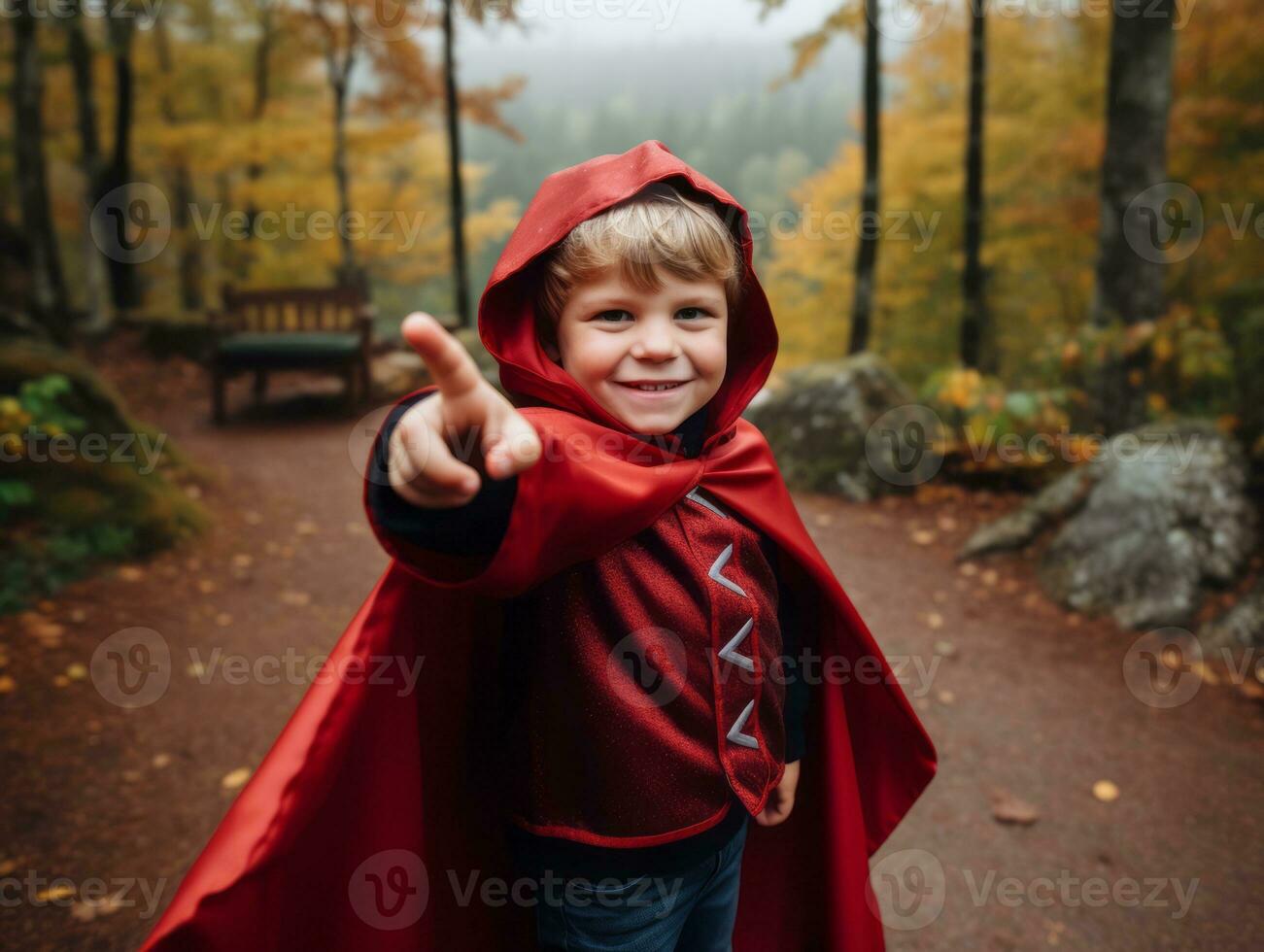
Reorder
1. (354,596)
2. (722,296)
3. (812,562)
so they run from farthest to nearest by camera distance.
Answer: (354,596) → (812,562) → (722,296)

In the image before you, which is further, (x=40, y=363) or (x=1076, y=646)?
(x=40, y=363)

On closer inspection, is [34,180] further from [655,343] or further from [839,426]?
[655,343]

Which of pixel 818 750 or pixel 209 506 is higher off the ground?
pixel 818 750

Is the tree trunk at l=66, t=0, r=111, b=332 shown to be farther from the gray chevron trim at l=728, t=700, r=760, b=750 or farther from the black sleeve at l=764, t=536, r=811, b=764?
the gray chevron trim at l=728, t=700, r=760, b=750

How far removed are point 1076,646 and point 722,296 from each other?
13.3ft

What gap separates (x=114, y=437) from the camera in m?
5.49

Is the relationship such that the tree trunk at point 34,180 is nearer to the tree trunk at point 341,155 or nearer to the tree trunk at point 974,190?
the tree trunk at point 341,155

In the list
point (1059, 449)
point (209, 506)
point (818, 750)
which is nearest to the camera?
point (818, 750)

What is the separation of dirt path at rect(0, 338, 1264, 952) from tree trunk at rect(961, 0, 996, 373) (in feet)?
14.9

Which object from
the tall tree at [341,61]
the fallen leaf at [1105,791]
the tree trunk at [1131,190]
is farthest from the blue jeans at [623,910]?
the tall tree at [341,61]

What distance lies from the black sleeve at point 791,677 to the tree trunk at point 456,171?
10.5 meters

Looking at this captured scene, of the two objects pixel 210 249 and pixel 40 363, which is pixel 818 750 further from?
pixel 210 249

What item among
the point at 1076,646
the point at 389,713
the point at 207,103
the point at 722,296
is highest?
the point at 207,103

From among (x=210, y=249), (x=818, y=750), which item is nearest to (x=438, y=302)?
(x=210, y=249)
